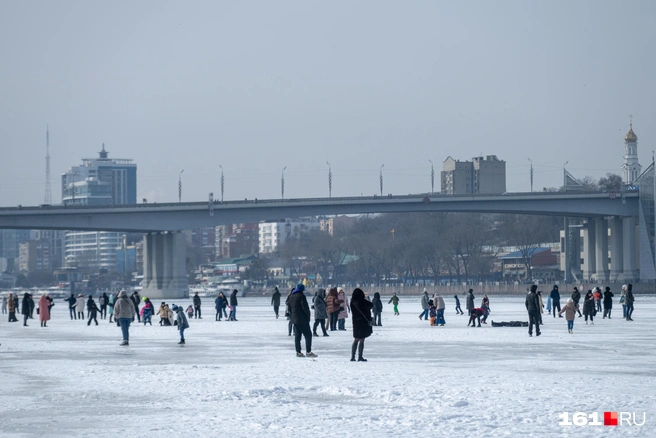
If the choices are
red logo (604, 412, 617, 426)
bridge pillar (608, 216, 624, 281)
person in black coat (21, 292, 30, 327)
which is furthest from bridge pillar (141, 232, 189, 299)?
red logo (604, 412, 617, 426)

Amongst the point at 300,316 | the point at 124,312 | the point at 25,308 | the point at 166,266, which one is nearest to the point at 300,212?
the point at 166,266

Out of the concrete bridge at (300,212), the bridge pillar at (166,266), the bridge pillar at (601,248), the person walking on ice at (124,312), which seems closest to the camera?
the person walking on ice at (124,312)

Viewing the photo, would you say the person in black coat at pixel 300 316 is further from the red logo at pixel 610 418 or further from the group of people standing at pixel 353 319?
the red logo at pixel 610 418

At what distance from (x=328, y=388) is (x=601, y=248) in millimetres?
106622

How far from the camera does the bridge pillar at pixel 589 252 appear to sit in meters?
122

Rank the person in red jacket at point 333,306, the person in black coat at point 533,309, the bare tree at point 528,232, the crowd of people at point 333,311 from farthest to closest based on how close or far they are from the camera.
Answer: the bare tree at point 528,232, the person in red jacket at point 333,306, the person in black coat at point 533,309, the crowd of people at point 333,311

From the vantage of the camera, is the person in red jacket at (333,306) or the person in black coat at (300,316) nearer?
the person in black coat at (300,316)

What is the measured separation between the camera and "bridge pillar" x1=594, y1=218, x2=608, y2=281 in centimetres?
11825

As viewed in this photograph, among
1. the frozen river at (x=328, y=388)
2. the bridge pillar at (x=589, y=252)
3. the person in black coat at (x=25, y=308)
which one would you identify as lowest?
the frozen river at (x=328, y=388)

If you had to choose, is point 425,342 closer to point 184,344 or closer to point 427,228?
point 184,344

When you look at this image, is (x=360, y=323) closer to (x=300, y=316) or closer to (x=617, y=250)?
(x=300, y=316)

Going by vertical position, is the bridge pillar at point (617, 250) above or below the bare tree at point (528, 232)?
below

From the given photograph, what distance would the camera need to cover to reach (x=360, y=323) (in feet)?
70.3

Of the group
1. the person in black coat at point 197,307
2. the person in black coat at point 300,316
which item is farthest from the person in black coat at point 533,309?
the person in black coat at point 197,307
